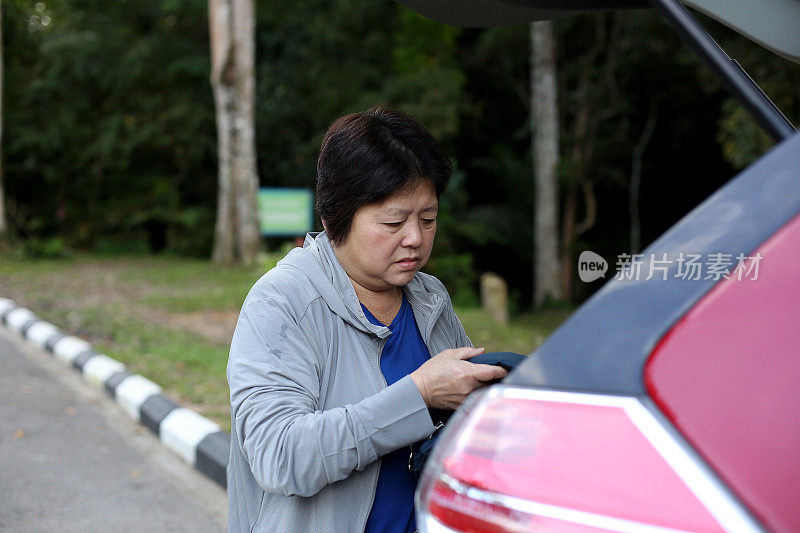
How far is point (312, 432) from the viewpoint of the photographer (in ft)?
4.51

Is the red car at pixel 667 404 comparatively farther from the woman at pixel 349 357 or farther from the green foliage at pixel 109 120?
the green foliage at pixel 109 120

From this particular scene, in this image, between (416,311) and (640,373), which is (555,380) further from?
(416,311)

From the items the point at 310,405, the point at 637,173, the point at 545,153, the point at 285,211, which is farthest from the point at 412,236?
the point at 637,173

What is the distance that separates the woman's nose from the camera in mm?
1626

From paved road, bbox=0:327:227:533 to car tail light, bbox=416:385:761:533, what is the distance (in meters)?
2.79

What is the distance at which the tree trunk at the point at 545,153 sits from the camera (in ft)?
57.2

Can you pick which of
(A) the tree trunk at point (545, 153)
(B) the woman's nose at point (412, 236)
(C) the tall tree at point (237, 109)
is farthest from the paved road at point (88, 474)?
(A) the tree trunk at point (545, 153)

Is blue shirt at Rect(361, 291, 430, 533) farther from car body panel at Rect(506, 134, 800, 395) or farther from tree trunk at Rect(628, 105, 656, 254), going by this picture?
tree trunk at Rect(628, 105, 656, 254)

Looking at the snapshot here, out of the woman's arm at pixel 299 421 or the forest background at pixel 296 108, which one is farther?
the forest background at pixel 296 108

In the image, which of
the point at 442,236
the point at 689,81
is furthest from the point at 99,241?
the point at 689,81

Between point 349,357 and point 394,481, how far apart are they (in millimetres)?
270

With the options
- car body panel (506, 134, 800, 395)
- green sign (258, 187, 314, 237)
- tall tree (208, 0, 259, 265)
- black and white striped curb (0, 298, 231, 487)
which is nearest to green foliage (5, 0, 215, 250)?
tall tree (208, 0, 259, 265)

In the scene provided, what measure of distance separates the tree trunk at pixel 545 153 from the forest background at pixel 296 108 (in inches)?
32.6

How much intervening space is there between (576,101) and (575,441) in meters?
20.4
